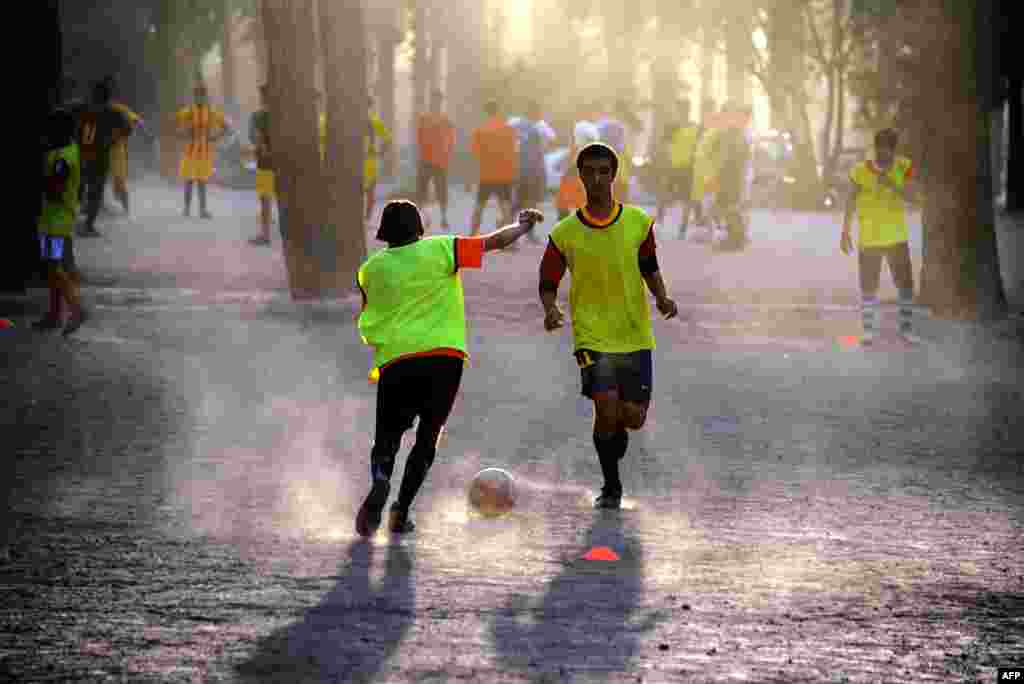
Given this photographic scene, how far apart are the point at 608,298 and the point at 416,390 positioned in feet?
3.20

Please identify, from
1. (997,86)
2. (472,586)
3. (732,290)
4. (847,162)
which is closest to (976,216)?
(732,290)

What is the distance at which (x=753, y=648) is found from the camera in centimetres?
637

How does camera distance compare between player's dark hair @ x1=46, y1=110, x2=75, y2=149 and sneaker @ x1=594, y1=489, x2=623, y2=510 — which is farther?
player's dark hair @ x1=46, y1=110, x2=75, y2=149

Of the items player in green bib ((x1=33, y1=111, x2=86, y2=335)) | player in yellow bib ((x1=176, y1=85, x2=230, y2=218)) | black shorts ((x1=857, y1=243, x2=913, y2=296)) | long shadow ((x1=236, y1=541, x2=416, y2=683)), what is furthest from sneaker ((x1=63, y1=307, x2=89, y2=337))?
player in yellow bib ((x1=176, y1=85, x2=230, y2=218))

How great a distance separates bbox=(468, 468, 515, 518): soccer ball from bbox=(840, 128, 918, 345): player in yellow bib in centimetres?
675

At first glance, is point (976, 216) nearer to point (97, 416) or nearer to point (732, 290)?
point (732, 290)

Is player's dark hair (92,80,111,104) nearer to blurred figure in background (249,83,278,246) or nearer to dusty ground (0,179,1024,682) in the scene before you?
blurred figure in background (249,83,278,246)

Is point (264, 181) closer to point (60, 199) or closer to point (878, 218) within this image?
point (60, 199)

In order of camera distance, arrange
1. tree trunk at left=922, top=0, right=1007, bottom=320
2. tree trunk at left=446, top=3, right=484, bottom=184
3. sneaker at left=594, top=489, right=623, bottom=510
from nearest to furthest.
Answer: sneaker at left=594, top=489, right=623, bottom=510 < tree trunk at left=922, top=0, right=1007, bottom=320 < tree trunk at left=446, top=3, right=484, bottom=184

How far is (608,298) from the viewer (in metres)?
8.83

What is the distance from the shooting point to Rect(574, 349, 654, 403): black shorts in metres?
8.89

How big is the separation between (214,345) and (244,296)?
3.26 meters

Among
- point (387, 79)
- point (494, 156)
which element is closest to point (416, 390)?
point (494, 156)

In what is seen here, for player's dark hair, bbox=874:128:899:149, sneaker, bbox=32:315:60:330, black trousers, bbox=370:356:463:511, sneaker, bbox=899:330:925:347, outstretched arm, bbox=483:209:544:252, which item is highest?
player's dark hair, bbox=874:128:899:149
